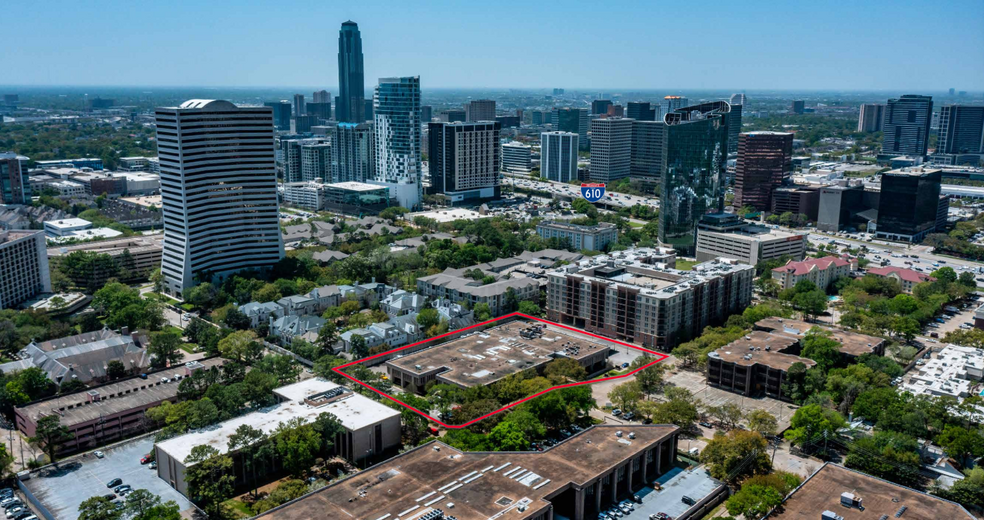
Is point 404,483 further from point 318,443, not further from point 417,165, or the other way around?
point 417,165

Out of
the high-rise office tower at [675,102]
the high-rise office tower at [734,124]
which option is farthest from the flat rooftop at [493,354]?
the high-rise office tower at [734,124]

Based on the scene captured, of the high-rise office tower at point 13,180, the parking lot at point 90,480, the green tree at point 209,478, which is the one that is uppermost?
the high-rise office tower at point 13,180

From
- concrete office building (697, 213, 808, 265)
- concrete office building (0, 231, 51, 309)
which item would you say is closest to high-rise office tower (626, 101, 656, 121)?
concrete office building (697, 213, 808, 265)

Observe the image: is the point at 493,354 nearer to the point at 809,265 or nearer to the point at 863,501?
the point at 863,501

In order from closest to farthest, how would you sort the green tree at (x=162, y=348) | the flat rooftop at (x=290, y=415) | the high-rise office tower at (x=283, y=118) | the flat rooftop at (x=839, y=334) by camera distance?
the flat rooftop at (x=290, y=415) → the green tree at (x=162, y=348) → the flat rooftop at (x=839, y=334) → the high-rise office tower at (x=283, y=118)

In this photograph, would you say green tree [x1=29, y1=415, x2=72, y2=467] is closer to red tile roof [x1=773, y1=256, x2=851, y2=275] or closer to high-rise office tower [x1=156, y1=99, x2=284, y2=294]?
Result: high-rise office tower [x1=156, y1=99, x2=284, y2=294]

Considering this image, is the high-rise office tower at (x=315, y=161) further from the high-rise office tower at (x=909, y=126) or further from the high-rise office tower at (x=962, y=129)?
the high-rise office tower at (x=962, y=129)

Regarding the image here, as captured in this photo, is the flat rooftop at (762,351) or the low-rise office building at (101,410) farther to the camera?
the flat rooftop at (762,351)
